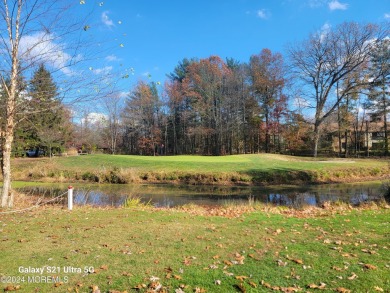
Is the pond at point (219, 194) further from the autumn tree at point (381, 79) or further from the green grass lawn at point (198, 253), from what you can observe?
the autumn tree at point (381, 79)

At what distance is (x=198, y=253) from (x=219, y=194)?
13756 mm

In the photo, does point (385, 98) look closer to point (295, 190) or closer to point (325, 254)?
point (295, 190)

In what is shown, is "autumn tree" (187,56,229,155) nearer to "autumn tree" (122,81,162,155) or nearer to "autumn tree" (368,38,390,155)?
"autumn tree" (122,81,162,155)

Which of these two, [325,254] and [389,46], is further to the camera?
[389,46]

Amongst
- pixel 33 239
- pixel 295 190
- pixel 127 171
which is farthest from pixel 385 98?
pixel 33 239

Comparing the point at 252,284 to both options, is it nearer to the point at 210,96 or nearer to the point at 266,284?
the point at 266,284

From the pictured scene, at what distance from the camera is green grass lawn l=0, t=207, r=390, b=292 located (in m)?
4.23

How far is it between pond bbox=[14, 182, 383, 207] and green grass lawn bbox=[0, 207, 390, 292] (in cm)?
713

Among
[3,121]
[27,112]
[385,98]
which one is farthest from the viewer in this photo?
[385,98]

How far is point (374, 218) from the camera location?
8.81 metres

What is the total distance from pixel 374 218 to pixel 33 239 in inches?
349

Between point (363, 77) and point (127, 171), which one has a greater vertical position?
point (363, 77)

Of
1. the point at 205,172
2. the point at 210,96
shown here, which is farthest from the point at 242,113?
the point at 205,172

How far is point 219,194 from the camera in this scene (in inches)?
753
